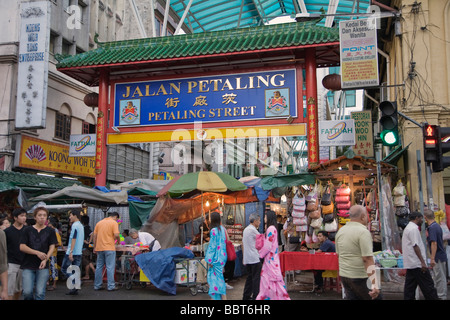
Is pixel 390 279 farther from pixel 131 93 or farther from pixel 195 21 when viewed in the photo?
pixel 195 21

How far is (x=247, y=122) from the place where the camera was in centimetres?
1530

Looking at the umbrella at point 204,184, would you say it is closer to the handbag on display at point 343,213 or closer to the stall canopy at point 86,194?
the stall canopy at point 86,194

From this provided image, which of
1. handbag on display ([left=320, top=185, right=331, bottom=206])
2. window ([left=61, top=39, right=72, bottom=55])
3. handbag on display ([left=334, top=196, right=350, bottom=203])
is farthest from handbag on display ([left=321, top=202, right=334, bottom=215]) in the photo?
window ([left=61, top=39, right=72, bottom=55])

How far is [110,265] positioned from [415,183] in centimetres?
895

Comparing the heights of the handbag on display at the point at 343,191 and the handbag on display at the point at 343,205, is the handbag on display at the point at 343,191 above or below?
above

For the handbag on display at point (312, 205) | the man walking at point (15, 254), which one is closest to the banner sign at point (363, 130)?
the handbag on display at point (312, 205)

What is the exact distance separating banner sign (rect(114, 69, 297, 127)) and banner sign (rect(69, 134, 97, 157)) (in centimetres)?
154

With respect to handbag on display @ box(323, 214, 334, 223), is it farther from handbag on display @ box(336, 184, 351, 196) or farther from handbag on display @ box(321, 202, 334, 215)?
handbag on display @ box(336, 184, 351, 196)

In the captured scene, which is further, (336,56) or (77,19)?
→ (77,19)

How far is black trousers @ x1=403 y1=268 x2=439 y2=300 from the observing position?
750 cm

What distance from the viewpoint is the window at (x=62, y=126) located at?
21781 mm

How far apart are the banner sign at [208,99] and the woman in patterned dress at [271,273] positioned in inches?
282

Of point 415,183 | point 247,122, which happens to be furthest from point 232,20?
point 415,183

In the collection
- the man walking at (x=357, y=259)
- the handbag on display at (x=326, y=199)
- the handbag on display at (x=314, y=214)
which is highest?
the handbag on display at (x=326, y=199)
